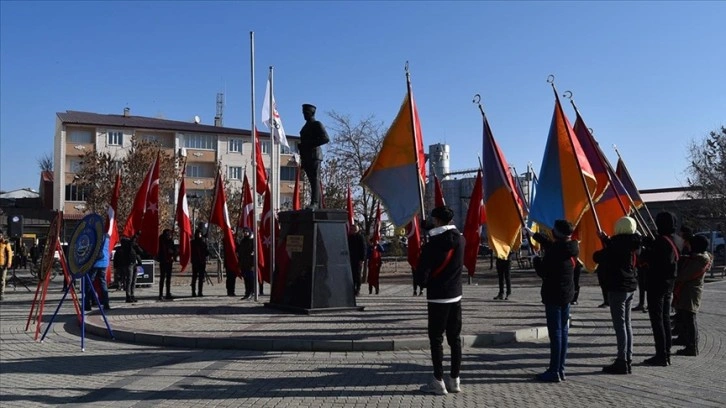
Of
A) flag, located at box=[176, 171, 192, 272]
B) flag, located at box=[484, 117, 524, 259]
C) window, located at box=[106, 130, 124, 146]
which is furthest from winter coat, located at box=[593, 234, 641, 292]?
window, located at box=[106, 130, 124, 146]

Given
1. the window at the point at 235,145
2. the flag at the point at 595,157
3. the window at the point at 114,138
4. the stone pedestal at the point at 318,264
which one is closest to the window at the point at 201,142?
the window at the point at 235,145

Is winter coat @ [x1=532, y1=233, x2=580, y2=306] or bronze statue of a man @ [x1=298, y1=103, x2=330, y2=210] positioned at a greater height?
bronze statue of a man @ [x1=298, y1=103, x2=330, y2=210]

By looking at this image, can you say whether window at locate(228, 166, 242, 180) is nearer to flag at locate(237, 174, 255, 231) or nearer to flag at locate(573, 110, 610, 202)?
flag at locate(237, 174, 255, 231)

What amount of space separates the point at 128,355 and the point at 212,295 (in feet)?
32.4

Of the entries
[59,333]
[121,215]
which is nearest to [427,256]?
[59,333]

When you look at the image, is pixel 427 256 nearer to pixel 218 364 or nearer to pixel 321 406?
pixel 321 406

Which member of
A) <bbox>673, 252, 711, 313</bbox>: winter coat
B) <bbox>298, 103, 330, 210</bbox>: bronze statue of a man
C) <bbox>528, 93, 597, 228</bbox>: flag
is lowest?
<bbox>673, 252, 711, 313</bbox>: winter coat

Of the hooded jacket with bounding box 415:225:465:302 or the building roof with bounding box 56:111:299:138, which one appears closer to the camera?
the hooded jacket with bounding box 415:225:465:302

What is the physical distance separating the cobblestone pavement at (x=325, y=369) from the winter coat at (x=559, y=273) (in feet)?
3.27

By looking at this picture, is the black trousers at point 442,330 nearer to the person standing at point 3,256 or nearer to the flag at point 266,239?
the flag at point 266,239

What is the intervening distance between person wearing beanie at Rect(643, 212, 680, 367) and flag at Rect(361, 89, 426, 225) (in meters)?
4.55

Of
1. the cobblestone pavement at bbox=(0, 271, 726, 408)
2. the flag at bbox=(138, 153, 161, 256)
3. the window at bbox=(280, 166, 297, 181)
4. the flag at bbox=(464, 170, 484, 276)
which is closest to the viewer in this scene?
the cobblestone pavement at bbox=(0, 271, 726, 408)

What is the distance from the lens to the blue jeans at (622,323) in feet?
27.5

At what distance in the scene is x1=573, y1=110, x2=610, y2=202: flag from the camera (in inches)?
500
